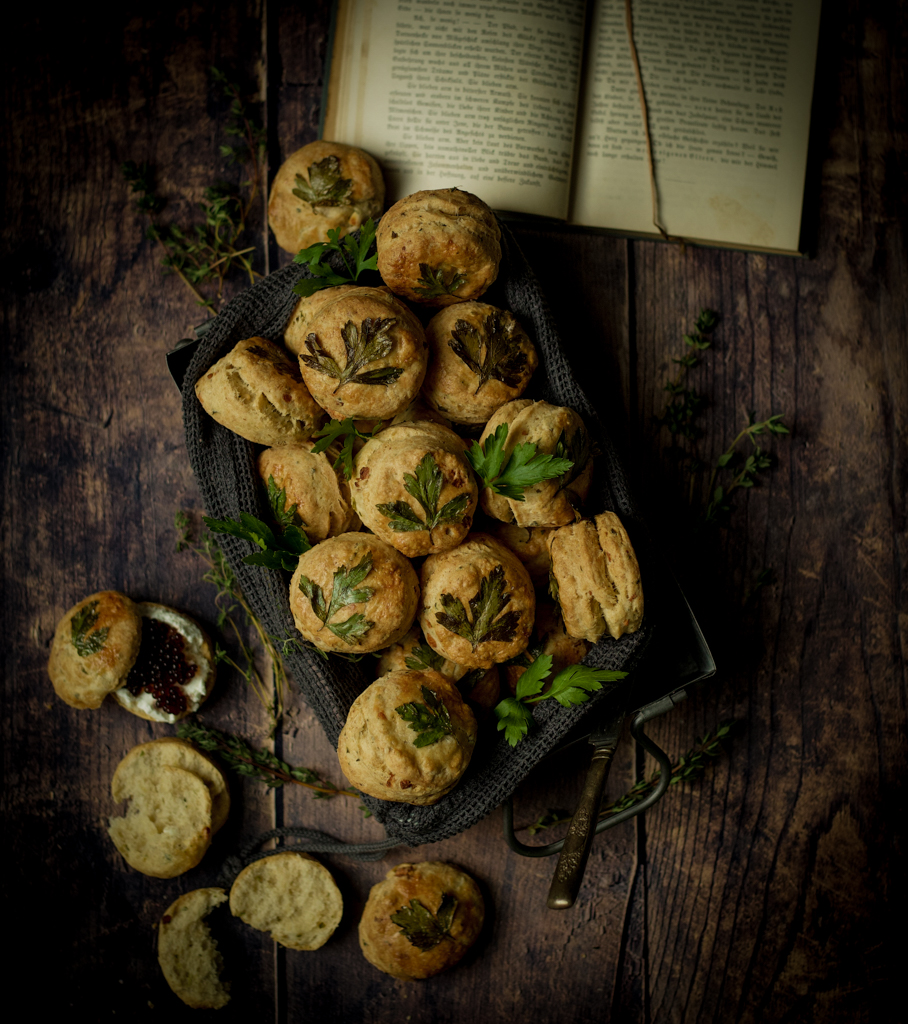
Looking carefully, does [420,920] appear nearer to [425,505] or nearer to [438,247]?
[425,505]

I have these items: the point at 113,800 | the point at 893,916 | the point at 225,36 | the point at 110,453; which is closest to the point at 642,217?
the point at 225,36

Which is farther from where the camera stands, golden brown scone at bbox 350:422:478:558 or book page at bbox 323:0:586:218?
book page at bbox 323:0:586:218

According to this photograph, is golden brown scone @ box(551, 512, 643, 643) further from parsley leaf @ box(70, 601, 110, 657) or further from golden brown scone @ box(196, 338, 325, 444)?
parsley leaf @ box(70, 601, 110, 657)

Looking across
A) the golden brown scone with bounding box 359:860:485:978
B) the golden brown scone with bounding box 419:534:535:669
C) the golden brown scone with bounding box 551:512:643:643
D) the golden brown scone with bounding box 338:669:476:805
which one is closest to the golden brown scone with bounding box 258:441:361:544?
the golden brown scone with bounding box 419:534:535:669

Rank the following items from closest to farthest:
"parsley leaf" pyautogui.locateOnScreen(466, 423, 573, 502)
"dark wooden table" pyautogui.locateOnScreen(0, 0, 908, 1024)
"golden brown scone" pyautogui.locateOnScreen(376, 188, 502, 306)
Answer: "parsley leaf" pyautogui.locateOnScreen(466, 423, 573, 502) < "golden brown scone" pyautogui.locateOnScreen(376, 188, 502, 306) < "dark wooden table" pyautogui.locateOnScreen(0, 0, 908, 1024)

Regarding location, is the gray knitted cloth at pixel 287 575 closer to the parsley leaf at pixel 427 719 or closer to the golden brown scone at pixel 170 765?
the parsley leaf at pixel 427 719

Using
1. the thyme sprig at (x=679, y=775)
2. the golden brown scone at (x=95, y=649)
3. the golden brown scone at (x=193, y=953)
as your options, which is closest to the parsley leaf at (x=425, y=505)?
the golden brown scone at (x=95, y=649)

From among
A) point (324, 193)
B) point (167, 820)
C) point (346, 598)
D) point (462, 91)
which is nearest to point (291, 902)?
point (167, 820)
